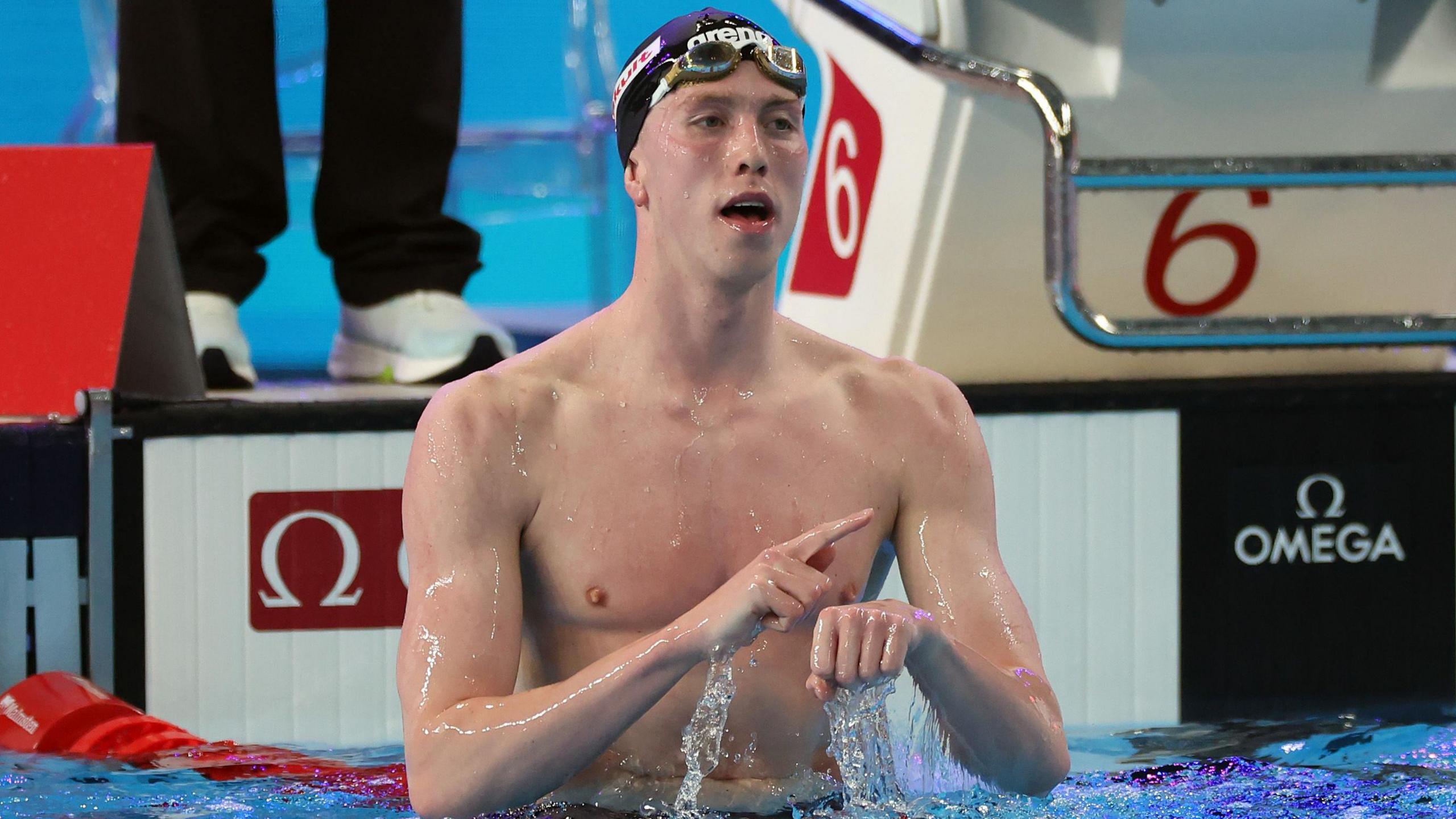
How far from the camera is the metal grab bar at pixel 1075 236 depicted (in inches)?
114

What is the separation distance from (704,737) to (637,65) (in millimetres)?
747

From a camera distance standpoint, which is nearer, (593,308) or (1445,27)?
(1445,27)

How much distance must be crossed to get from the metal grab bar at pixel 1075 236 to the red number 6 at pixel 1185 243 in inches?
3.4

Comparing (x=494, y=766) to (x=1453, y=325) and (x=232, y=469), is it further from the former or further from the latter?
(x=1453, y=325)

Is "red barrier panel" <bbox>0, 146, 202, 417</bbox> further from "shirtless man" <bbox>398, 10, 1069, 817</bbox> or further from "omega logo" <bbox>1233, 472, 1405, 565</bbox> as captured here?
"omega logo" <bbox>1233, 472, 1405, 565</bbox>

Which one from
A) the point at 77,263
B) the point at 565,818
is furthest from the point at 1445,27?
the point at 77,263

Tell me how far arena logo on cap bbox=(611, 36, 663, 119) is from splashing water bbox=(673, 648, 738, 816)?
2.12 feet

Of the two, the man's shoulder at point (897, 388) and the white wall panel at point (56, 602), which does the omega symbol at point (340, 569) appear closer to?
the white wall panel at point (56, 602)

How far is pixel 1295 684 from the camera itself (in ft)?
9.74

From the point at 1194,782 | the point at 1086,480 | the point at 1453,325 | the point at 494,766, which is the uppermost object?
the point at 1453,325

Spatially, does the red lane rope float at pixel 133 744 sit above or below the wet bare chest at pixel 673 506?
below

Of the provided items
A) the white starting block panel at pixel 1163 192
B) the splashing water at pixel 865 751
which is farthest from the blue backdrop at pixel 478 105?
the splashing water at pixel 865 751

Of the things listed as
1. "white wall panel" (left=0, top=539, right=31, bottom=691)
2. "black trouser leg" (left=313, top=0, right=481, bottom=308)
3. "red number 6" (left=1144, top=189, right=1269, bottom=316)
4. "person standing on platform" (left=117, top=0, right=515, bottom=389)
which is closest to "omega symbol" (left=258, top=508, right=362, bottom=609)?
"white wall panel" (left=0, top=539, right=31, bottom=691)

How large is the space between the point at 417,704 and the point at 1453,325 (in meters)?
2.06
